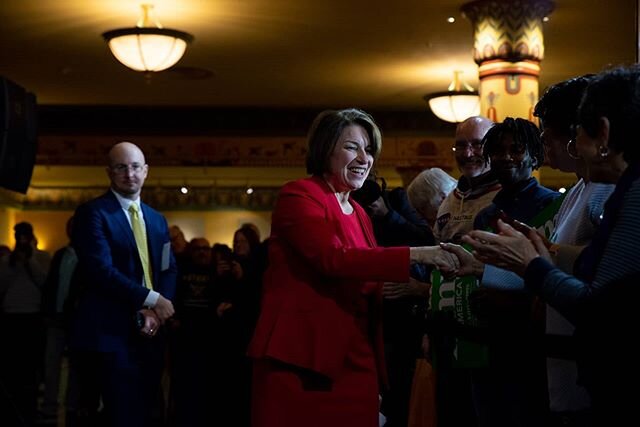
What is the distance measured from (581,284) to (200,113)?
13.5m

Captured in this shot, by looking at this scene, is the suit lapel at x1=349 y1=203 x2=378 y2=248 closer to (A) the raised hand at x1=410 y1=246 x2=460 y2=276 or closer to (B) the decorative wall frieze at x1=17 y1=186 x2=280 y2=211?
(A) the raised hand at x1=410 y1=246 x2=460 y2=276

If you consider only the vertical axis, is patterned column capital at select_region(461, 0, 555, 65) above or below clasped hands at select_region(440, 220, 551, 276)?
above

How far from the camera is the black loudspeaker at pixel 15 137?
17.3 ft

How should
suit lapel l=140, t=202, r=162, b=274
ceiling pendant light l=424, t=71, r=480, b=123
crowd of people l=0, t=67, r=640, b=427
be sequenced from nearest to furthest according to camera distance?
crowd of people l=0, t=67, r=640, b=427 → suit lapel l=140, t=202, r=162, b=274 → ceiling pendant light l=424, t=71, r=480, b=123

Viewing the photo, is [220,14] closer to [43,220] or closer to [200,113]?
[200,113]

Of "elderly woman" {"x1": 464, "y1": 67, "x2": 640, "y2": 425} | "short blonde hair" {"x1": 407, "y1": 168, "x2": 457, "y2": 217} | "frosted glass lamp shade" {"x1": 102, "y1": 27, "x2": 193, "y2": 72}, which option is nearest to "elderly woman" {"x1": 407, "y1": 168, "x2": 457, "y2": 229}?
"short blonde hair" {"x1": 407, "y1": 168, "x2": 457, "y2": 217}

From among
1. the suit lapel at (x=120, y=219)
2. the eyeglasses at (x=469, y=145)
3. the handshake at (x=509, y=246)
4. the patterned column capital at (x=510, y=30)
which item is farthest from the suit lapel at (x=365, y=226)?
the patterned column capital at (x=510, y=30)

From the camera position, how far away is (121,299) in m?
4.96

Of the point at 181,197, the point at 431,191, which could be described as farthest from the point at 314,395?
the point at 181,197

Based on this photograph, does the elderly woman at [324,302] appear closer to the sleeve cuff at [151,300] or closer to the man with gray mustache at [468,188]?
the man with gray mustache at [468,188]

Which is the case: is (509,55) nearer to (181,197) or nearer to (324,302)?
(324,302)

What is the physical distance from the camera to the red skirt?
10.5 ft

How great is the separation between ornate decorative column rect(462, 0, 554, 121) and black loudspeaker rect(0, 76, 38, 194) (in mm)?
4078

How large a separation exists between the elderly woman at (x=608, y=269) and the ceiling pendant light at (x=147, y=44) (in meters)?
7.19
